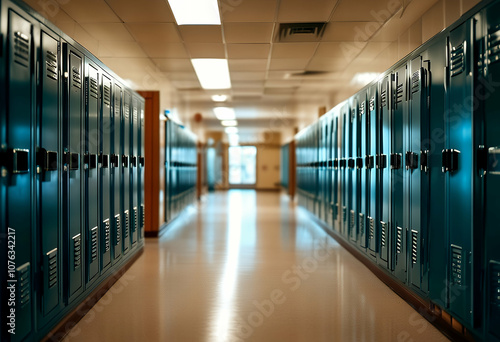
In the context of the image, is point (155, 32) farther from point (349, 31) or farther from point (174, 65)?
point (349, 31)

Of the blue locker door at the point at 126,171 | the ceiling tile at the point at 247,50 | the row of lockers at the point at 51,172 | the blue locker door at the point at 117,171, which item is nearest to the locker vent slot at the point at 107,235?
the row of lockers at the point at 51,172

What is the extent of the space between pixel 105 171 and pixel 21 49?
5.83ft

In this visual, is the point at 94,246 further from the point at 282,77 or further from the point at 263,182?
the point at 263,182

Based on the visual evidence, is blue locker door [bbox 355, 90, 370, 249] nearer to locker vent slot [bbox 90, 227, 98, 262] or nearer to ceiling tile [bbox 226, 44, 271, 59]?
ceiling tile [bbox 226, 44, 271, 59]

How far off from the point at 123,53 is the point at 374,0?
3.53m

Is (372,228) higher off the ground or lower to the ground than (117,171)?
lower

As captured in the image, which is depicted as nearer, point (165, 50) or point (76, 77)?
point (76, 77)

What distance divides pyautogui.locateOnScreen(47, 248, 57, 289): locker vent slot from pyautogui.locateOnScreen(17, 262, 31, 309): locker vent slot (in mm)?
294

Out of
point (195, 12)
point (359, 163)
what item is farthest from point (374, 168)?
point (195, 12)

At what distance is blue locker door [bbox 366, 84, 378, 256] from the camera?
174 inches

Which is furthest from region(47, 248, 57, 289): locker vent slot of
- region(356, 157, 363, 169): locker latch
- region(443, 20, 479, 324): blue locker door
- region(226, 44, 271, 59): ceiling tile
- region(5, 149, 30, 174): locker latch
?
region(226, 44, 271, 59): ceiling tile

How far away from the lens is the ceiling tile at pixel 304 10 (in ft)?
14.3

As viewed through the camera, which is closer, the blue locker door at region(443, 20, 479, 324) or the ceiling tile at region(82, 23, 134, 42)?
the blue locker door at region(443, 20, 479, 324)

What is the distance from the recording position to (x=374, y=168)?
4.57 metres
